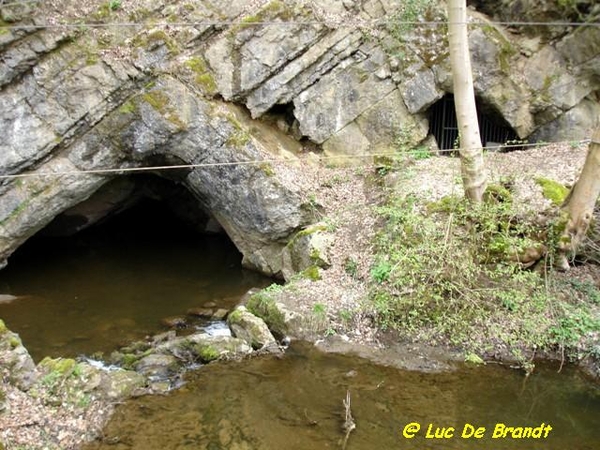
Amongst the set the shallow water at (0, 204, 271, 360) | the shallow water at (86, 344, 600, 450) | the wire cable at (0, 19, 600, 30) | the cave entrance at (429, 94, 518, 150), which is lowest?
the shallow water at (0, 204, 271, 360)

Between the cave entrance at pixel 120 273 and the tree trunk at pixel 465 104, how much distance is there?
197 inches

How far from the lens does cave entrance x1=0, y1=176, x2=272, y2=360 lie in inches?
371

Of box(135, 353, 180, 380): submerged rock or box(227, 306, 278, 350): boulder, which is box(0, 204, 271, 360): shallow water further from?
box(227, 306, 278, 350): boulder

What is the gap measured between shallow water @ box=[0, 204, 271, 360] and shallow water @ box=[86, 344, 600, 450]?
2842mm

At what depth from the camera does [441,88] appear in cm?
1181

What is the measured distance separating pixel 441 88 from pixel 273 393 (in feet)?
27.3

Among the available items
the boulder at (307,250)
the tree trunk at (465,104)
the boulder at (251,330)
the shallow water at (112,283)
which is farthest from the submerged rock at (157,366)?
the tree trunk at (465,104)

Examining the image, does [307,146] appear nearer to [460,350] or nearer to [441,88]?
[441,88]

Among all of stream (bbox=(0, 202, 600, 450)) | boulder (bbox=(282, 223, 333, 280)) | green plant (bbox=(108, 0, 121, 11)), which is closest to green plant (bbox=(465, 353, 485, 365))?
stream (bbox=(0, 202, 600, 450))

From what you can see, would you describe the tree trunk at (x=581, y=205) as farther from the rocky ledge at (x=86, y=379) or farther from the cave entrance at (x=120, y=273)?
the cave entrance at (x=120, y=273)

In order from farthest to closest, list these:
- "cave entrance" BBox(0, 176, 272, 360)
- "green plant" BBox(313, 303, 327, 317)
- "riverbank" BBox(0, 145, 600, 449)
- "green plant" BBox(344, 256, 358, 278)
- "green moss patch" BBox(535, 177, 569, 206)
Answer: "cave entrance" BBox(0, 176, 272, 360) < "green plant" BBox(344, 256, 358, 278) < "green moss patch" BBox(535, 177, 569, 206) < "green plant" BBox(313, 303, 327, 317) < "riverbank" BBox(0, 145, 600, 449)

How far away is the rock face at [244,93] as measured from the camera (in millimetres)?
9953

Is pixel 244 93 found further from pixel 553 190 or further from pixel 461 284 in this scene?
pixel 553 190

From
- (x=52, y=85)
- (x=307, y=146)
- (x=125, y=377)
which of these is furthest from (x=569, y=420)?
(x=52, y=85)
